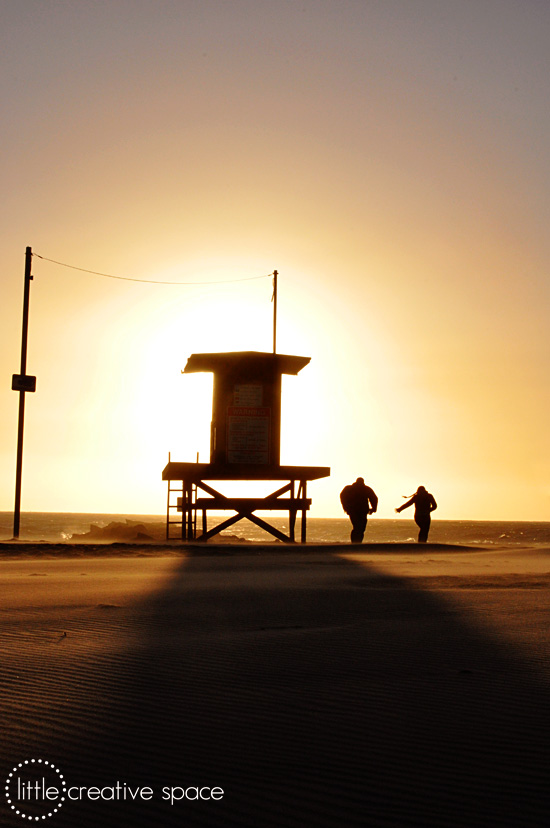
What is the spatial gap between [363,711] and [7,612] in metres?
4.63

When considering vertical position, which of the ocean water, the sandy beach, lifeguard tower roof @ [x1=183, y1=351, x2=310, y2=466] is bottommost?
the ocean water

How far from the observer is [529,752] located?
3291 mm

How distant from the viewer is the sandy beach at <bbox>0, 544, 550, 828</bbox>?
2830mm

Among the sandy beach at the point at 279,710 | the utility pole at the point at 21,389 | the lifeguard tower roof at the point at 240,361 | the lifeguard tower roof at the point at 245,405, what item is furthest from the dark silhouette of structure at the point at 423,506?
the sandy beach at the point at 279,710

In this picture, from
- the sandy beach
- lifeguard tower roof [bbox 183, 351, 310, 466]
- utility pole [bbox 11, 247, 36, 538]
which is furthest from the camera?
lifeguard tower roof [bbox 183, 351, 310, 466]

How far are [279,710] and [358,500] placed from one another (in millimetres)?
19300

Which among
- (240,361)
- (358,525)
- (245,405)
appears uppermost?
(240,361)

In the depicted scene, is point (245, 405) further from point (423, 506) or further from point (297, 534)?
point (297, 534)

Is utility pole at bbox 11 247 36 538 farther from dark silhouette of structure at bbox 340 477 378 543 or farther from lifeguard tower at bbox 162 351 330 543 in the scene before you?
dark silhouette of structure at bbox 340 477 378 543

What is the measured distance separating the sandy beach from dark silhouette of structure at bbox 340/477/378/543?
14336 millimetres

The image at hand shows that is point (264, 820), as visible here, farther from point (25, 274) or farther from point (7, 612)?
point (25, 274)

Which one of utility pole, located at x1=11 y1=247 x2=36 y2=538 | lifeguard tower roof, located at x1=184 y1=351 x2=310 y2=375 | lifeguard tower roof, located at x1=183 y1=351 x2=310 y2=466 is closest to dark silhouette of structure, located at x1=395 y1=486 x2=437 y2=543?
lifeguard tower roof, located at x1=183 y1=351 x2=310 y2=466

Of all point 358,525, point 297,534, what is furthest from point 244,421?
point 297,534

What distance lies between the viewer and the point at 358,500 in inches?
908
